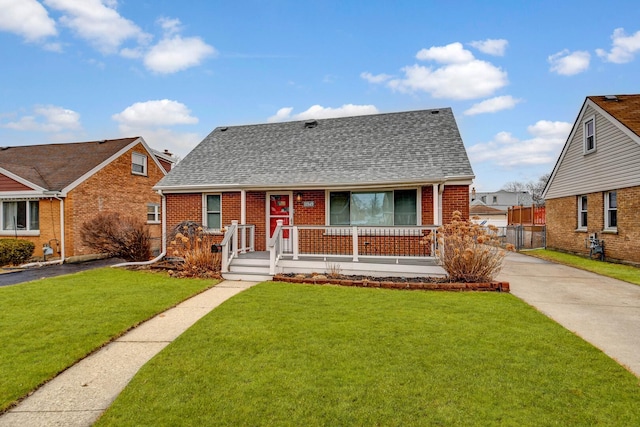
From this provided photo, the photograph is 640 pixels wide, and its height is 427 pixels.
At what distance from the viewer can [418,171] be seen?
1022 cm

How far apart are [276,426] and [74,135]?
3519cm

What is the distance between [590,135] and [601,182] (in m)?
2.39

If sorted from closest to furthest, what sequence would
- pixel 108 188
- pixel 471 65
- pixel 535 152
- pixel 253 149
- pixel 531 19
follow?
1. pixel 531 19
2. pixel 253 149
3. pixel 471 65
4. pixel 108 188
5. pixel 535 152

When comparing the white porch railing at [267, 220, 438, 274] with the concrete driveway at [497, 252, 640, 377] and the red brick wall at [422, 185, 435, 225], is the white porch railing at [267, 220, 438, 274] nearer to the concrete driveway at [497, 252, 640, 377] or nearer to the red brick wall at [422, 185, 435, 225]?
the red brick wall at [422, 185, 435, 225]

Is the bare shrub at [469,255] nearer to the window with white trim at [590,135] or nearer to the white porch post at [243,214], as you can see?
the white porch post at [243,214]

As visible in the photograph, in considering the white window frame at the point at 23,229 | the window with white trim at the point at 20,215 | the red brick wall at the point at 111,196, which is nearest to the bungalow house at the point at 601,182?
the red brick wall at the point at 111,196

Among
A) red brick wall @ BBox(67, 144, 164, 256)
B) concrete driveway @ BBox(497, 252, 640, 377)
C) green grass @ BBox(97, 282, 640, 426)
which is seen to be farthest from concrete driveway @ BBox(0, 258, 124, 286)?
concrete driveway @ BBox(497, 252, 640, 377)

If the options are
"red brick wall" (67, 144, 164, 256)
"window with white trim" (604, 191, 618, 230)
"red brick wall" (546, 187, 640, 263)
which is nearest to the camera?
"red brick wall" (546, 187, 640, 263)

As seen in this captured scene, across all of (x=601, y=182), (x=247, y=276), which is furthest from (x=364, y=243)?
(x=601, y=182)

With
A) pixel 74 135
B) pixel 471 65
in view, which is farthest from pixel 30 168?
pixel 471 65

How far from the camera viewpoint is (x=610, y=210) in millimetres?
13258

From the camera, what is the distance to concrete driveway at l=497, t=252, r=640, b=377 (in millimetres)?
4762

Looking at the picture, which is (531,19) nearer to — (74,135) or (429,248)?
(429,248)

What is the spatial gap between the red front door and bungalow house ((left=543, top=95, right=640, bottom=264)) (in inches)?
472
